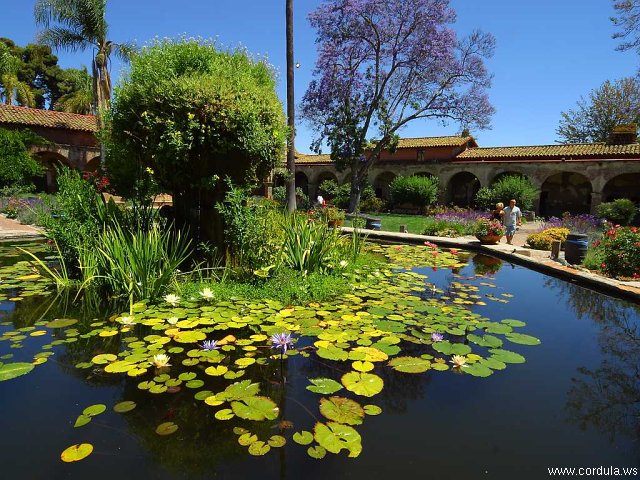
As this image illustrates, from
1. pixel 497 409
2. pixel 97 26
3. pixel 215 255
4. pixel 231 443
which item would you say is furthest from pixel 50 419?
pixel 97 26

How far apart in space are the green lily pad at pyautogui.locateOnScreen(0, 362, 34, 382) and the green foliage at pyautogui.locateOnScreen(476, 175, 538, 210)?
21237 mm

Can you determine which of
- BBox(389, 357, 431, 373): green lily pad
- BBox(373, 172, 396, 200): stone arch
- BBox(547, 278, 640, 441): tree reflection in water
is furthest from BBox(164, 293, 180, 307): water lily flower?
BBox(373, 172, 396, 200): stone arch

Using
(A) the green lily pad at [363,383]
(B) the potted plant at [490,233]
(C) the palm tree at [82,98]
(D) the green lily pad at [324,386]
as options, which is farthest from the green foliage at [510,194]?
(C) the palm tree at [82,98]

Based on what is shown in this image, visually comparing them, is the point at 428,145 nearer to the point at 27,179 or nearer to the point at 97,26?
the point at 97,26

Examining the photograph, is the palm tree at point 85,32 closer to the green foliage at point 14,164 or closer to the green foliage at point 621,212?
the green foliage at point 14,164

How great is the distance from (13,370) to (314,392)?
2.03m

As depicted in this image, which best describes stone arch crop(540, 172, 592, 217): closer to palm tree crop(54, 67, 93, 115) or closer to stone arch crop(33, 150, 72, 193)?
stone arch crop(33, 150, 72, 193)

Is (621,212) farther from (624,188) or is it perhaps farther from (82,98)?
(82,98)

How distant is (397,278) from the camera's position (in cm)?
591

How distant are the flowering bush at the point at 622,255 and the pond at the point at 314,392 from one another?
2.35m

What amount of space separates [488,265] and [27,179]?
20.1 metres

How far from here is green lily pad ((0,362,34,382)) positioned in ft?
8.55

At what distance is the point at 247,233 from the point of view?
4926 mm

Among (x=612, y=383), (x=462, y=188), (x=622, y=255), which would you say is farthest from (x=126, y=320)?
(x=462, y=188)
